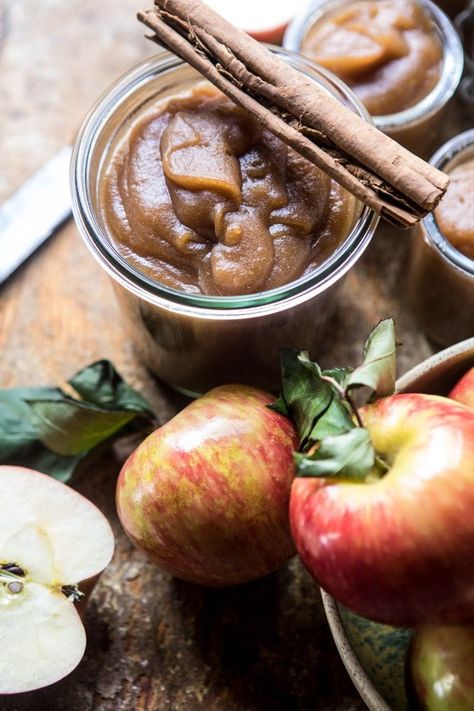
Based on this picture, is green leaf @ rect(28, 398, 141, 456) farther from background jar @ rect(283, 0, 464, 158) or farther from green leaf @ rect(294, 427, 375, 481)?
background jar @ rect(283, 0, 464, 158)

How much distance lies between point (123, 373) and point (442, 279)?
1.63 ft

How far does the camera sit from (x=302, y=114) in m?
1.09

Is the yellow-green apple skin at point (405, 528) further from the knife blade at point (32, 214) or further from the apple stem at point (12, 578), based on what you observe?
the knife blade at point (32, 214)

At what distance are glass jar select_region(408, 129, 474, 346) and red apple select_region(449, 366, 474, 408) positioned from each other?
171mm

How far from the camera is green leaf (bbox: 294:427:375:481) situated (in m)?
0.87

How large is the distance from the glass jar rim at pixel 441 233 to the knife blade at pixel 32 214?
1.85 ft

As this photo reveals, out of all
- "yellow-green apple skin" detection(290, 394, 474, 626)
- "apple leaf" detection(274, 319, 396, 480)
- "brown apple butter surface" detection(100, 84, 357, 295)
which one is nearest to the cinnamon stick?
"brown apple butter surface" detection(100, 84, 357, 295)

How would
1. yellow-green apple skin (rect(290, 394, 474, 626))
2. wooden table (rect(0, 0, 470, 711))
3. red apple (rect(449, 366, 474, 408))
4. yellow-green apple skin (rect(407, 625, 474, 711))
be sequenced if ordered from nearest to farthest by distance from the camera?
1. yellow-green apple skin (rect(290, 394, 474, 626))
2. yellow-green apple skin (rect(407, 625, 474, 711))
3. red apple (rect(449, 366, 474, 408))
4. wooden table (rect(0, 0, 470, 711))

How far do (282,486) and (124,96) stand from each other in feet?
1.82

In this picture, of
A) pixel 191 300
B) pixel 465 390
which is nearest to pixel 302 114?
pixel 191 300

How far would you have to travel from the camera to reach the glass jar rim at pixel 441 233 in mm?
1201

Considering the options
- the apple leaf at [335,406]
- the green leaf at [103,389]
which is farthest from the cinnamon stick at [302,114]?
the green leaf at [103,389]

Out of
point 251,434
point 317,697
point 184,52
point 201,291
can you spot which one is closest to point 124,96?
point 184,52

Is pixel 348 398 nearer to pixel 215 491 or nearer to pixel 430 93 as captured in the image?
pixel 215 491
